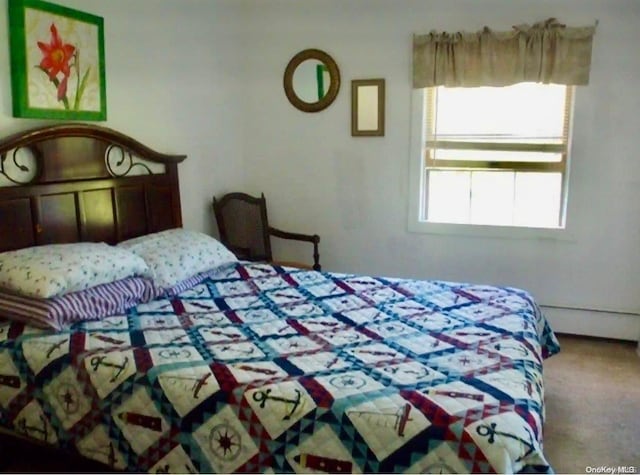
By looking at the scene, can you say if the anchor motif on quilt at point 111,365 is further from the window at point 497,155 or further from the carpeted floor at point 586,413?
the window at point 497,155

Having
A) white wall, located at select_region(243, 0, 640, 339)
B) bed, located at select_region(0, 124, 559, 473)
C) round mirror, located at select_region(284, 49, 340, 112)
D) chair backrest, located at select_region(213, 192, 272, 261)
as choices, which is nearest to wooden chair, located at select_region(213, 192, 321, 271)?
chair backrest, located at select_region(213, 192, 272, 261)

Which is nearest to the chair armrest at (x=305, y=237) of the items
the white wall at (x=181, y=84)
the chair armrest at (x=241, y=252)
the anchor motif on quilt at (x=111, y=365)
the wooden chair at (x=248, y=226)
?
the wooden chair at (x=248, y=226)

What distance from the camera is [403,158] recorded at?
13.1 ft

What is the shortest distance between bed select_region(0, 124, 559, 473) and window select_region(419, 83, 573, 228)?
119 centimetres

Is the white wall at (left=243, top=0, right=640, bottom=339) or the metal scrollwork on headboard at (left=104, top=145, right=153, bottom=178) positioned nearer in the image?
the metal scrollwork on headboard at (left=104, top=145, right=153, bottom=178)

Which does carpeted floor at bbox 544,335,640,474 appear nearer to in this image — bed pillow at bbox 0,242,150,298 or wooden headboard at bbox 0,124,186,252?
bed pillow at bbox 0,242,150,298

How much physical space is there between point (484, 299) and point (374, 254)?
152cm

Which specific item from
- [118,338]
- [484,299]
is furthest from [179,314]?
[484,299]

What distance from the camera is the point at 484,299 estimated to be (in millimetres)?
2730

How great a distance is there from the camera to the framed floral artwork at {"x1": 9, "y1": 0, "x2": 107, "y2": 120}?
8.55 feet

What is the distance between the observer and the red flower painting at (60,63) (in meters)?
2.74

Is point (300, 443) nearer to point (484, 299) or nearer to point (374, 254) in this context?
point (484, 299)

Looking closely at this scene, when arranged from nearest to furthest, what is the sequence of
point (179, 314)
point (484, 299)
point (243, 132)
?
point (179, 314)
point (484, 299)
point (243, 132)

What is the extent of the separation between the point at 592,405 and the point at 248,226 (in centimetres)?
246
